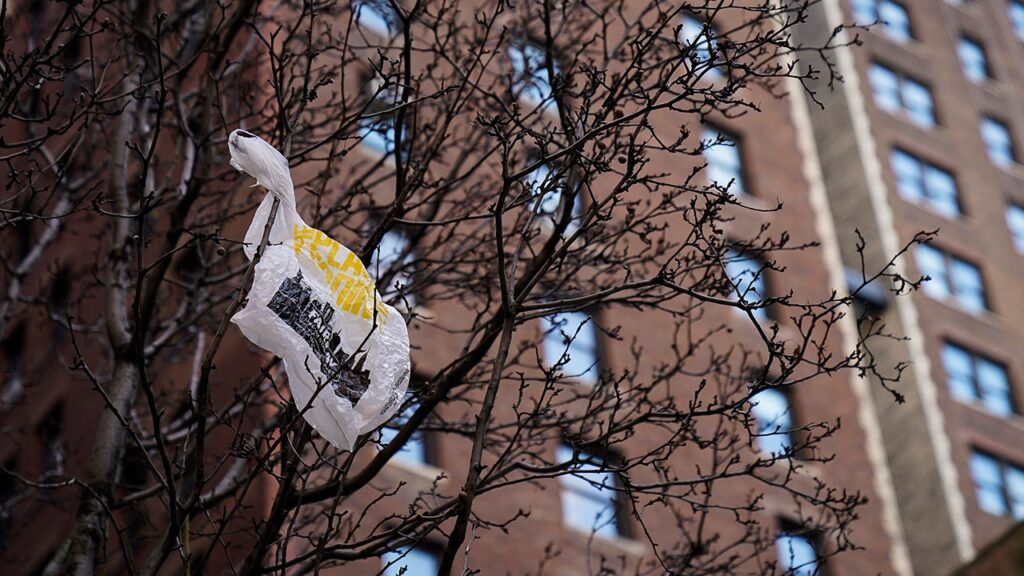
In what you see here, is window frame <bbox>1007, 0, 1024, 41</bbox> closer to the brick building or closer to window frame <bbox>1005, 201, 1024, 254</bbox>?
the brick building

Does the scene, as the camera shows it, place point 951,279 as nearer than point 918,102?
Yes

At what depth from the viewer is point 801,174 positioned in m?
30.7

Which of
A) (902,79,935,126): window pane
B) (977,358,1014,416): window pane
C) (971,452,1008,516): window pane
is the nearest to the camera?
(971,452,1008,516): window pane

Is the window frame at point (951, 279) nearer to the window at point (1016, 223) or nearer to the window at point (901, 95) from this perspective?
the window at point (1016, 223)

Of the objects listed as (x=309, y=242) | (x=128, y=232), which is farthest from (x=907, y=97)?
(x=309, y=242)

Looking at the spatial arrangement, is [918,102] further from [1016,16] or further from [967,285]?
[1016,16]

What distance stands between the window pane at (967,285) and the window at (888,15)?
649cm

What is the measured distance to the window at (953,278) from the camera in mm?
35500

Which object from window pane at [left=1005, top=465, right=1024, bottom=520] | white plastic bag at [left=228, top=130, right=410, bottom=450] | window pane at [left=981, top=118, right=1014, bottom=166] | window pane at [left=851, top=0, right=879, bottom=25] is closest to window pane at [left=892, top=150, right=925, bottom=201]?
window pane at [left=981, top=118, right=1014, bottom=166]

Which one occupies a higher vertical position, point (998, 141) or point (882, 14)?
point (882, 14)

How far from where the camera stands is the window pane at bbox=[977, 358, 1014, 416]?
1353 inches

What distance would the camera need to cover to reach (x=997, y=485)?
3316cm

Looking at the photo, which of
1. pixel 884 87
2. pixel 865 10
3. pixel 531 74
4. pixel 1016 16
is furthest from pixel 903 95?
pixel 531 74

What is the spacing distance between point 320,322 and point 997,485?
28.3 meters
